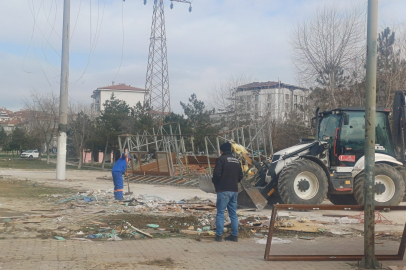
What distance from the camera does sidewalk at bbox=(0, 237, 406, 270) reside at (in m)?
6.75

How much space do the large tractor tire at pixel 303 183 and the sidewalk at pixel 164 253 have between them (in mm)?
3738

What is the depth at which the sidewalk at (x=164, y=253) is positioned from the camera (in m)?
6.75

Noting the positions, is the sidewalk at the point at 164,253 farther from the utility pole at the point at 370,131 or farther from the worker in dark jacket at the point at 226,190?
the utility pole at the point at 370,131

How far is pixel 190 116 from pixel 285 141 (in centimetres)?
1160

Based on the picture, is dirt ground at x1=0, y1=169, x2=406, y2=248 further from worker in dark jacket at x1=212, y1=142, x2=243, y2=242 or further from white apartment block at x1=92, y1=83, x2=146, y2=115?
white apartment block at x1=92, y1=83, x2=146, y2=115

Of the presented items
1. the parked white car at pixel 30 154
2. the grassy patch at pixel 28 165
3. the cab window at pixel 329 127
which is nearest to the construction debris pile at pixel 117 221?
the cab window at pixel 329 127

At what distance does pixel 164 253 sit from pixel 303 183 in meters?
6.39

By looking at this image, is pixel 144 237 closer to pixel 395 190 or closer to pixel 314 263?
pixel 314 263

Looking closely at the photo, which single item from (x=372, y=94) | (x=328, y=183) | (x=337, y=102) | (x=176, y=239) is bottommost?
(x=176, y=239)

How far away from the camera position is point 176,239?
876cm

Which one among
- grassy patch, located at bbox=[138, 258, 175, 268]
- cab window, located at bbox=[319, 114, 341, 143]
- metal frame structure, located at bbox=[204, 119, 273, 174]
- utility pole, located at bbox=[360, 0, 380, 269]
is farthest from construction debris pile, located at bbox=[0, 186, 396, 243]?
metal frame structure, located at bbox=[204, 119, 273, 174]

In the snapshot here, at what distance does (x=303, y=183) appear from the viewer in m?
12.9

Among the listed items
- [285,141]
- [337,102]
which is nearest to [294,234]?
[337,102]

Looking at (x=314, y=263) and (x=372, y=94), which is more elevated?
(x=372, y=94)
